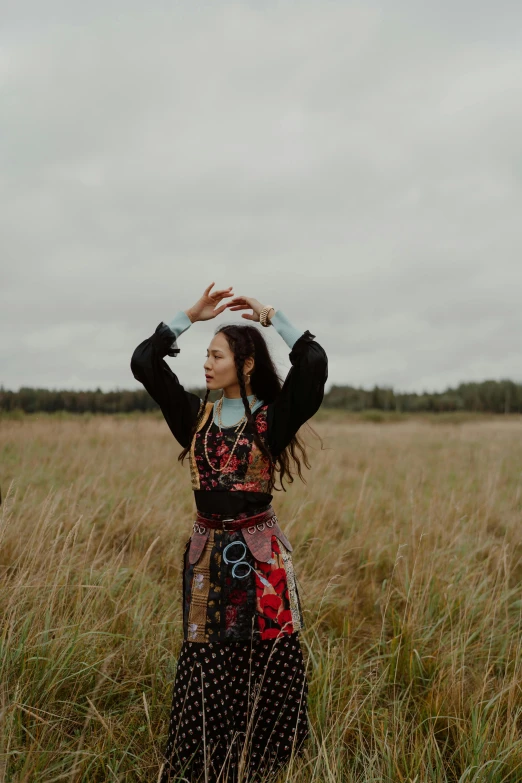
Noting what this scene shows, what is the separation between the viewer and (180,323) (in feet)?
9.11

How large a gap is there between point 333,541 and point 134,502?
1846mm

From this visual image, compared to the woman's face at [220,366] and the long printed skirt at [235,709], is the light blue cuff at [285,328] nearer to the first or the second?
the woman's face at [220,366]

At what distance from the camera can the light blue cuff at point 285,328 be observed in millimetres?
2670

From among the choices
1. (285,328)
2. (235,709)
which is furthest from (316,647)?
(285,328)

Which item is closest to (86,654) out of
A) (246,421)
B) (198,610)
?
(198,610)

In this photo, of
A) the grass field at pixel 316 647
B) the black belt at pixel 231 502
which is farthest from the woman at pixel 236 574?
the grass field at pixel 316 647

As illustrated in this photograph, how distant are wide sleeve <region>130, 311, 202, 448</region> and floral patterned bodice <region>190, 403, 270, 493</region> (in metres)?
0.13

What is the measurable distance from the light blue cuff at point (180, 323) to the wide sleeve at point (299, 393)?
20.0 inches

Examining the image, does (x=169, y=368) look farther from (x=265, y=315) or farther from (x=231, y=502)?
(x=231, y=502)

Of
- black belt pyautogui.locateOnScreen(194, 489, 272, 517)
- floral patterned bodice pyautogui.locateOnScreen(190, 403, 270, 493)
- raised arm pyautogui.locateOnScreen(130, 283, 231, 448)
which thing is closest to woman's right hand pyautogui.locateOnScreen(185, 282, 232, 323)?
raised arm pyautogui.locateOnScreen(130, 283, 231, 448)

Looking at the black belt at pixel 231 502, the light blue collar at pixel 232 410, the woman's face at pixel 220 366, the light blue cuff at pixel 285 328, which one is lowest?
the black belt at pixel 231 502

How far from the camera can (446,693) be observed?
2.92m

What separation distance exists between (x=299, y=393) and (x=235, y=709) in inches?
54.4

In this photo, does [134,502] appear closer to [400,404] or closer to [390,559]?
[390,559]
